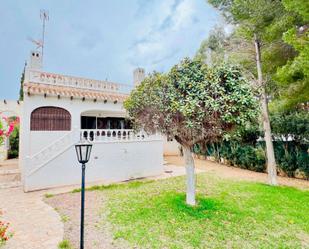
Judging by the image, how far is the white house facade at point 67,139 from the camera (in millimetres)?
9188

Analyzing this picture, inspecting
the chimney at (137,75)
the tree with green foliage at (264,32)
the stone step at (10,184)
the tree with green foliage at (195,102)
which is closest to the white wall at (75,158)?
the stone step at (10,184)

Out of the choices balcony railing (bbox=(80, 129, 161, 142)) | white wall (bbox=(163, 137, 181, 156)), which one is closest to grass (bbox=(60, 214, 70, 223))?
balcony railing (bbox=(80, 129, 161, 142))

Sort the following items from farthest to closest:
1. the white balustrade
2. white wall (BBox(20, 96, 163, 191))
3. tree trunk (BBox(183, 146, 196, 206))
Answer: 1. white wall (BBox(20, 96, 163, 191))
2. the white balustrade
3. tree trunk (BBox(183, 146, 196, 206))

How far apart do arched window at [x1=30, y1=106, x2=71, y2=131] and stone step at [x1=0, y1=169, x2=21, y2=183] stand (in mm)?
3283

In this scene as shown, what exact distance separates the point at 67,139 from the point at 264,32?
1026cm

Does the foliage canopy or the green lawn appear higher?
the foliage canopy

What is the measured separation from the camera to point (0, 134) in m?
3.38

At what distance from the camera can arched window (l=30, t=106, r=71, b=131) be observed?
1034 centimetres

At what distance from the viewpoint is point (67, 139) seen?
9.86 meters

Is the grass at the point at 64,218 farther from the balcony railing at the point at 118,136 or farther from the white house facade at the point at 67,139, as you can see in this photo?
the balcony railing at the point at 118,136

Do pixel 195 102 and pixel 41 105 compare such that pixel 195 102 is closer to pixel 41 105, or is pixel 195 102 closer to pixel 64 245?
pixel 64 245

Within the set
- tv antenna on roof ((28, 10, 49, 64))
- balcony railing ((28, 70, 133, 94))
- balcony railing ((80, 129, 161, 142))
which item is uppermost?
tv antenna on roof ((28, 10, 49, 64))

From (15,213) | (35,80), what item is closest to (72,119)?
(35,80)

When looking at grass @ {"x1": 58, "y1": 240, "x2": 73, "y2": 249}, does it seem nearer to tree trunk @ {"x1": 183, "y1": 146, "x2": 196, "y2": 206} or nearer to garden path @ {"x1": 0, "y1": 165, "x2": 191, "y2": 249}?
garden path @ {"x1": 0, "y1": 165, "x2": 191, "y2": 249}
